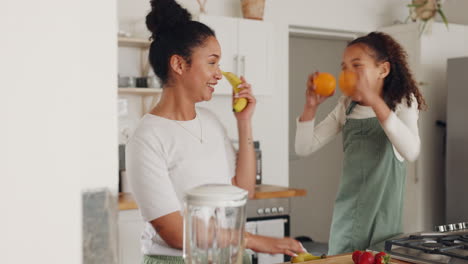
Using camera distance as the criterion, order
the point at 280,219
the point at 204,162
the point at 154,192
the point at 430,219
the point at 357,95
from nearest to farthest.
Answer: the point at 154,192
the point at 204,162
the point at 357,95
the point at 280,219
the point at 430,219

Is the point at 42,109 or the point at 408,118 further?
the point at 408,118

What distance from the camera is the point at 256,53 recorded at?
12.9 ft

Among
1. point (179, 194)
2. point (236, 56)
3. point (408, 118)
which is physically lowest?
point (179, 194)

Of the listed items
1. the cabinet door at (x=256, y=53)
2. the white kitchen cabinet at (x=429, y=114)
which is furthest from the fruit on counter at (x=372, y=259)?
the white kitchen cabinet at (x=429, y=114)

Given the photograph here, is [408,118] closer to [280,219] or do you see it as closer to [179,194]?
[179,194]

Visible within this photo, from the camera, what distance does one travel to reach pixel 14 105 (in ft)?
2.89

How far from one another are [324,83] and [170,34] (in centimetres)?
56

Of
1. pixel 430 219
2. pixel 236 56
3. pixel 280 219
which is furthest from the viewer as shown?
pixel 430 219

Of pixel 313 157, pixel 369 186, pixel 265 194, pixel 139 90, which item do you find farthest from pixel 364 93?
pixel 313 157

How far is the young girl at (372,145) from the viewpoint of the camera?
→ 1.90 m

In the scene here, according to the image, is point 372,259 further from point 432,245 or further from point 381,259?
point 432,245

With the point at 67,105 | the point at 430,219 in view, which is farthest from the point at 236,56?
the point at 67,105

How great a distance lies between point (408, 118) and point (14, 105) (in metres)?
1.29

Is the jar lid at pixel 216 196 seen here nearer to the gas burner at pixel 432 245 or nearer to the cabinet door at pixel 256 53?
→ the gas burner at pixel 432 245
